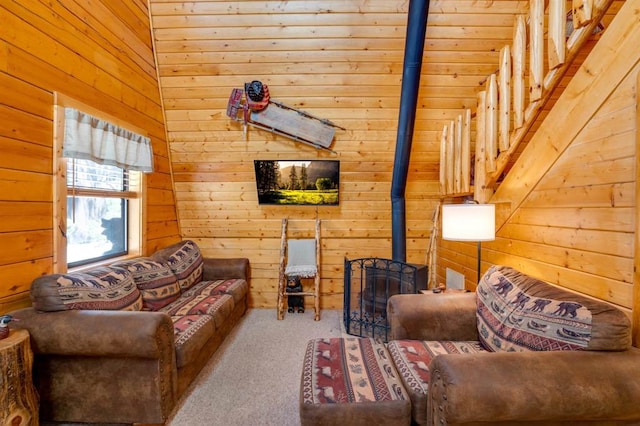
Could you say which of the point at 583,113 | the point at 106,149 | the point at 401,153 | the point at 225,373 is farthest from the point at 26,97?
the point at 583,113

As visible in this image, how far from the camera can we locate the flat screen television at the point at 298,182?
3.68 meters

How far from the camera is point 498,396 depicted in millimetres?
1185

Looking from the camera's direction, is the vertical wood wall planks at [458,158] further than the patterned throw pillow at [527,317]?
Yes

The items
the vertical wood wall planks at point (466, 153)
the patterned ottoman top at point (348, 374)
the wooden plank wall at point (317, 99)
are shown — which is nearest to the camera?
the patterned ottoman top at point (348, 374)

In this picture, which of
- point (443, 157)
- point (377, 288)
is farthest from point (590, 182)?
point (377, 288)

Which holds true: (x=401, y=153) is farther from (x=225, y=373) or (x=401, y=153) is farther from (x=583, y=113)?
(x=225, y=373)

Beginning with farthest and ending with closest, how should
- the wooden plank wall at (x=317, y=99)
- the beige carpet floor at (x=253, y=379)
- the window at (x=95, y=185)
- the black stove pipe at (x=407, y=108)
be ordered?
the wooden plank wall at (x=317, y=99) → the black stove pipe at (x=407, y=108) → the window at (x=95, y=185) → the beige carpet floor at (x=253, y=379)

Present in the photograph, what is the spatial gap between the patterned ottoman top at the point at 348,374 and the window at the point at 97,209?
2.03 m

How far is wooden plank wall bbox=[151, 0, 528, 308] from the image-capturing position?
3096mm

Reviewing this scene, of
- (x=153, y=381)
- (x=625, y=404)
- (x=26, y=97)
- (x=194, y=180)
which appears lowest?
(x=153, y=381)

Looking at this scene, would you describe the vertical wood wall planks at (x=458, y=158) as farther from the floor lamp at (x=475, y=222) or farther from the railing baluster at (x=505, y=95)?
the floor lamp at (x=475, y=222)

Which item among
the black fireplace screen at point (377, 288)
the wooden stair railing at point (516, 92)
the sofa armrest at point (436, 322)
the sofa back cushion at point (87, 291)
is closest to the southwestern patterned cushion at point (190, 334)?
the sofa back cushion at point (87, 291)

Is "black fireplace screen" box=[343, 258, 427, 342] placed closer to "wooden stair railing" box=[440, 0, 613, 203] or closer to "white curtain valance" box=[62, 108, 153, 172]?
"wooden stair railing" box=[440, 0, 613, 203]

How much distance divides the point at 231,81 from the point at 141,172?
51.8 inches
